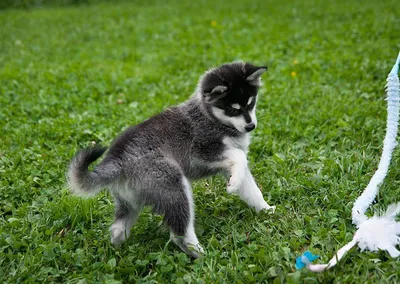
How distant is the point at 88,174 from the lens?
345 centimetres

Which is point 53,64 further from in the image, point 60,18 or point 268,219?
point 268,219

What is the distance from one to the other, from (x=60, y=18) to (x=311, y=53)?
785cm

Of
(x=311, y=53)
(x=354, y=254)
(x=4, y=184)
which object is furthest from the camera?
(x=311, y=53)

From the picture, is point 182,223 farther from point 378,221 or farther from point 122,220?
point 378,221

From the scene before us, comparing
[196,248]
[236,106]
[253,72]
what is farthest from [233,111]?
[196,248]

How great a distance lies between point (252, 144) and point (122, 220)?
1.98 metres

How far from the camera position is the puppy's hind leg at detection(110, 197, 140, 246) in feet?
12.1

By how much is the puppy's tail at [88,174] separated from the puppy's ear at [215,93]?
3.33 ft

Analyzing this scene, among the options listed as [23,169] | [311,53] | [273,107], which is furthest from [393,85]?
[311,53]

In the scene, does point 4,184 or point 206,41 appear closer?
point 4,184

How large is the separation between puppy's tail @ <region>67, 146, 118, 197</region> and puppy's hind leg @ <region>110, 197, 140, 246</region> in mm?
295

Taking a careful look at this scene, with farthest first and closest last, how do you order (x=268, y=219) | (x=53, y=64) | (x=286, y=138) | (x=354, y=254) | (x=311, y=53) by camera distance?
1. (x=53, y=64)
2. (x=311, y=53)
3. (x=286, y=138)
4. (x=268, y=219)
5. (x=354, y=254)

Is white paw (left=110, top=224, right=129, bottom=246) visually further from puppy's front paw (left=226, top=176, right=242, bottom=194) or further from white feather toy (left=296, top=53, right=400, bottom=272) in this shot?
white feather toy (left=296, top=53, right=400, bottom=272)

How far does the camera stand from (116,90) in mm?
7152
